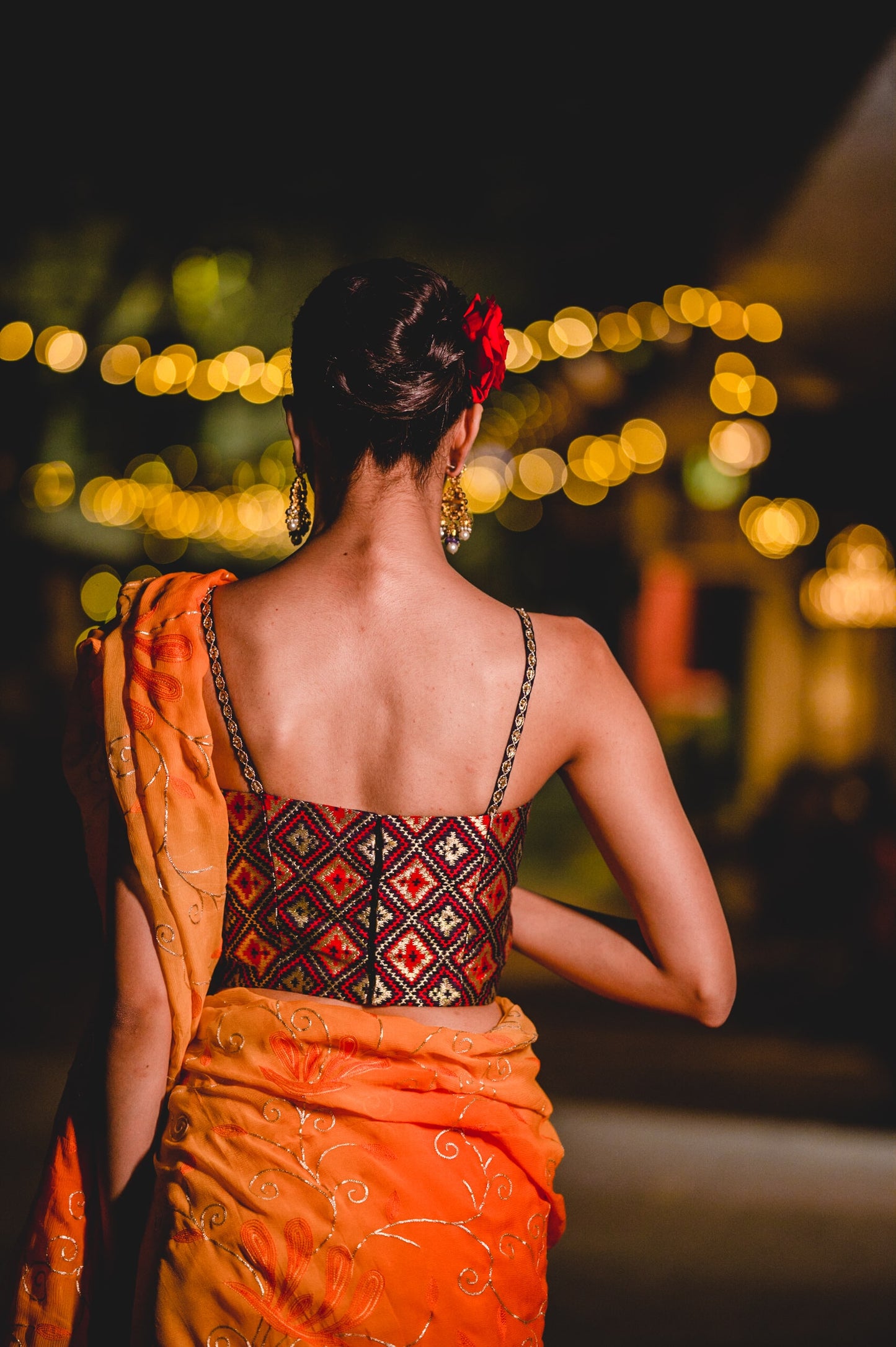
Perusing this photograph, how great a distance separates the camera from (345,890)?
946 millimetres

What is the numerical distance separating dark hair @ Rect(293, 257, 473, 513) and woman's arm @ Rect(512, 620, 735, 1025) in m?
0.23

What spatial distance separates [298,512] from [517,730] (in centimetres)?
41

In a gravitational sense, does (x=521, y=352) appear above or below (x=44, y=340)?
above

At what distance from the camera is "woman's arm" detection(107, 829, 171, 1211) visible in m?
0.92

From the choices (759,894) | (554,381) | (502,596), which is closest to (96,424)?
(554,381)

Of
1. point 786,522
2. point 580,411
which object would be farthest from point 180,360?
point 786,522

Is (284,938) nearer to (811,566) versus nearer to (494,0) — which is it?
(494,0)

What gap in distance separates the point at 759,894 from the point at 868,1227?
256 centimetres

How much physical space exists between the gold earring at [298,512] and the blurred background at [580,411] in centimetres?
81

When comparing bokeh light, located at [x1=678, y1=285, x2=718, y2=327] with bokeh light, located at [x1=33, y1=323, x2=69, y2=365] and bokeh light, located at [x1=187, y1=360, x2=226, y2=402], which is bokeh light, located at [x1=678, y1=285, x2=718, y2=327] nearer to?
bokeh light, located at [x1=187, y1=360, x2=226, y2=402]

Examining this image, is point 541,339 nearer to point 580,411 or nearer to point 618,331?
point 618,331

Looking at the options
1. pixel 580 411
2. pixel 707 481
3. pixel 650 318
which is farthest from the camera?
pixel 707 481

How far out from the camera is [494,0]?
281 centimetres

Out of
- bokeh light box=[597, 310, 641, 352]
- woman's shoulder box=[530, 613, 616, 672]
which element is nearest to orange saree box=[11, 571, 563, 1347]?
woman's shoulder box=[530, 613, 616, 672]
